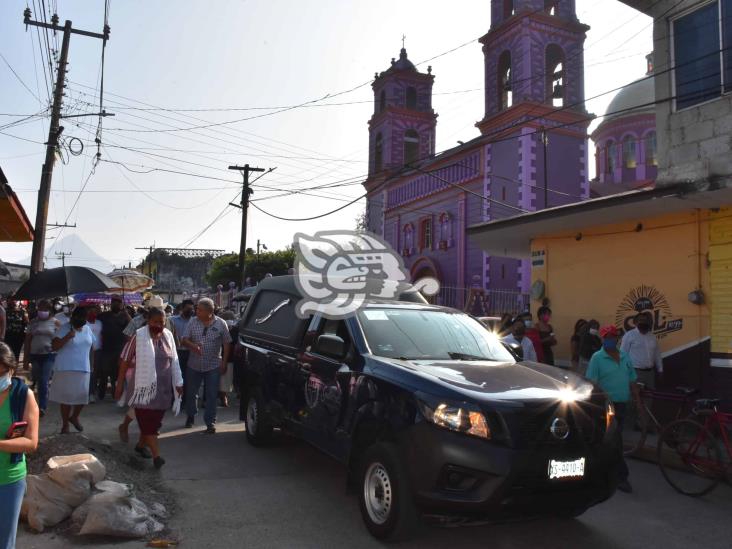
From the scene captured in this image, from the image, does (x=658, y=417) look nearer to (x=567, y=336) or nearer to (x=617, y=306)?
(x=617, y=306)

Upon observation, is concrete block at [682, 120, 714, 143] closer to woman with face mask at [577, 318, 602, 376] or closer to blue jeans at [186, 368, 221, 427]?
woman with face mask at [577, 318, 602, 376]

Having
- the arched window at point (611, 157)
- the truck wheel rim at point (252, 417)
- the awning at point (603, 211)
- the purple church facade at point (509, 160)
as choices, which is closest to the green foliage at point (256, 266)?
the purple church facade at point (509, 160)

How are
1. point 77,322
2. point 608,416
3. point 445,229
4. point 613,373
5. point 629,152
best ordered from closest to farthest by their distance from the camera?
1. point 608,416
2. point 613,373
3. point 77,322
4. point 445,229
5. point 629,152

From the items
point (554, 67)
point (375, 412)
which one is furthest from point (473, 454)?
point (554, 67)

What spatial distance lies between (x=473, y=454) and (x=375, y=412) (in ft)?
2.97

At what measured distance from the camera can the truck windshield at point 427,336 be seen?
4.99m

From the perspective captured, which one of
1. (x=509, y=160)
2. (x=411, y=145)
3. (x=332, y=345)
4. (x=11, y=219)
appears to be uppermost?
(x=411, y=145)

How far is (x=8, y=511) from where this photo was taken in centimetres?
301

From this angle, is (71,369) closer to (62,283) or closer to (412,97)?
(62,283)

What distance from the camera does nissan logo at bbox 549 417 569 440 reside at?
3912 mm

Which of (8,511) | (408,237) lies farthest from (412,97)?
(8,511)

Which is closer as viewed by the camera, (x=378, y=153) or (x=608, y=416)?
(x=608, y=416)

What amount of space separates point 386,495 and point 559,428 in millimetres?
1333

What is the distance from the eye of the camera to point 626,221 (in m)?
10.5
